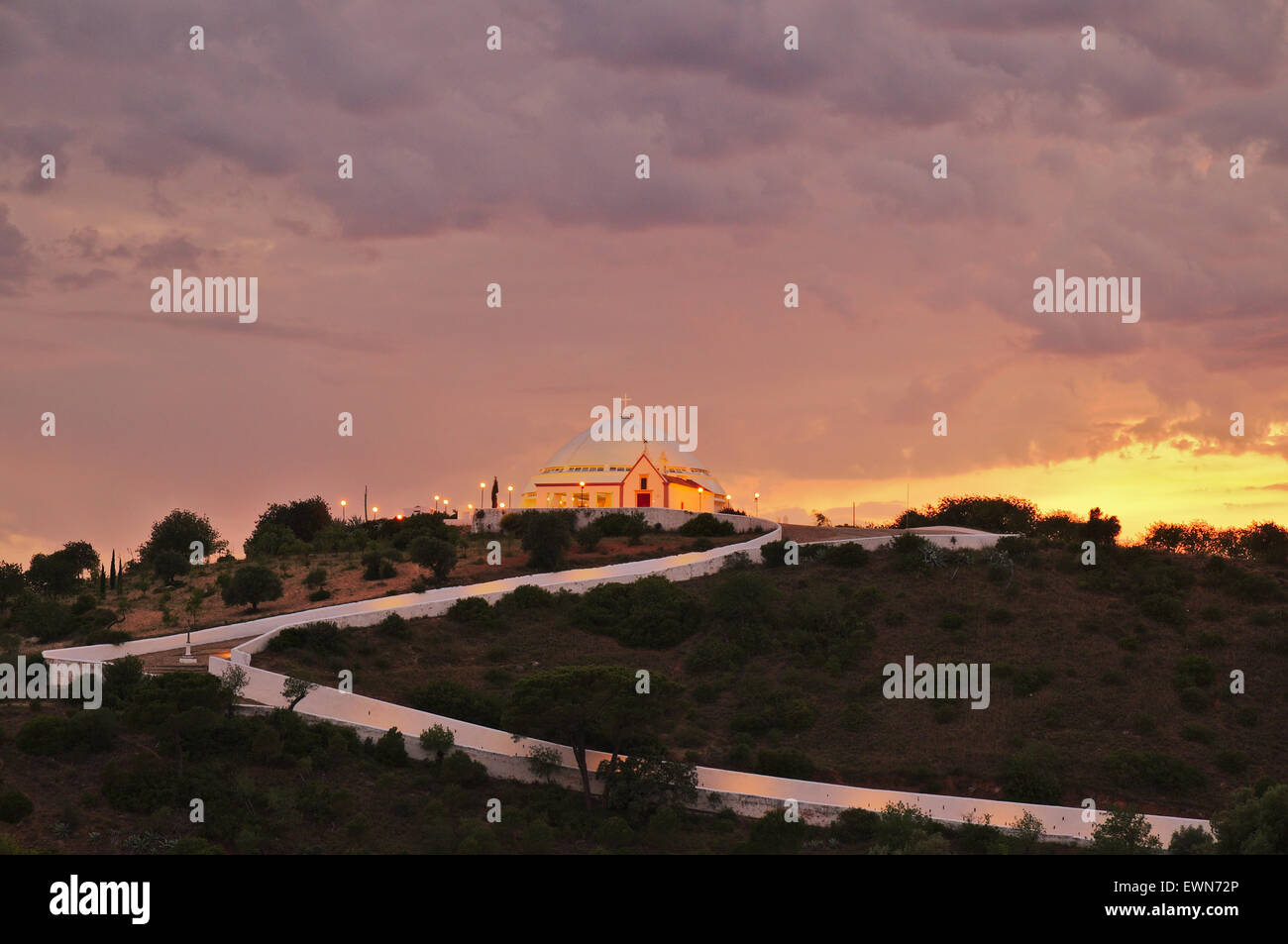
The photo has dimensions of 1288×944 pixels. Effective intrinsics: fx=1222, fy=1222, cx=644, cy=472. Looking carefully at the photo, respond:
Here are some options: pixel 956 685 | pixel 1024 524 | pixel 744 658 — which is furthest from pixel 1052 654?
pixel 1024 524

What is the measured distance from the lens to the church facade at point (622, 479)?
67750mm

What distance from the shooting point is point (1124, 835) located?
995 inches

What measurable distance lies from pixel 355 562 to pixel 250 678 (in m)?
20.2

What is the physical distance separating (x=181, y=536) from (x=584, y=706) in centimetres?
4004

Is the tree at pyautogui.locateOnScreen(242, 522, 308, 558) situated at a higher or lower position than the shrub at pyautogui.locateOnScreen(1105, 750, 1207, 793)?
higher

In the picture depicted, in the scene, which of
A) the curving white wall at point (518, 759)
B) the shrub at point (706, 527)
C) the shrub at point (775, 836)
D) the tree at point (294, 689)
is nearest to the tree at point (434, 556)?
the curving white wall at point (518, 759)

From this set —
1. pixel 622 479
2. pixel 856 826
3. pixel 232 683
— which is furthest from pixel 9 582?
pixel 856 826

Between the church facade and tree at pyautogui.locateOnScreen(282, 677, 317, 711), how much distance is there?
36554 millimetres

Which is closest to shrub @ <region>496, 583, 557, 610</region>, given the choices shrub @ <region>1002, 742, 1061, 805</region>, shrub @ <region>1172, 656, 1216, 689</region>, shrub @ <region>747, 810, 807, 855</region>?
shrub @ <region>747, 810, 807, 855</region>

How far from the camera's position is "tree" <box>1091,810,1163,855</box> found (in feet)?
79.2

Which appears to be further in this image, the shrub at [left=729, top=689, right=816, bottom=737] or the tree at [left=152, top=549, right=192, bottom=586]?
the tree at [left=152, top=549, right=192, bottom=586]

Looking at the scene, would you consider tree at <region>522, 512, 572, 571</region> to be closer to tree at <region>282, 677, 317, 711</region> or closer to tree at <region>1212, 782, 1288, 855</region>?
tree at <region>282, 677, 317, 711</region>
